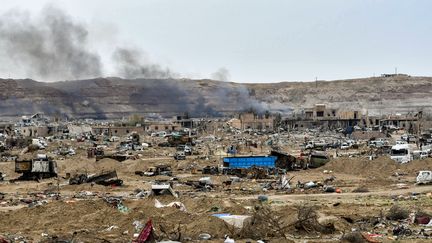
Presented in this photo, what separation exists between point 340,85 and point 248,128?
2710 inches

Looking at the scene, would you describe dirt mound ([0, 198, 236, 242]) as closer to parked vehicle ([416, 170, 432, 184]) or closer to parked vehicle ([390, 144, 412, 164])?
parked vehicle ([416, 170, 432, 184])

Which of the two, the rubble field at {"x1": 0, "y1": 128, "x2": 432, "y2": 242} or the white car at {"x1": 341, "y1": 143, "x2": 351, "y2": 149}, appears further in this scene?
the white car at {"x1": 341, "y1": 143, "x2": 351, "y2": 149}

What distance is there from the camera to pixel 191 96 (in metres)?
144

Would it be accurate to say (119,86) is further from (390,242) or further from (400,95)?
(390,242)

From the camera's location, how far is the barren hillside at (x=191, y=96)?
130875 mm

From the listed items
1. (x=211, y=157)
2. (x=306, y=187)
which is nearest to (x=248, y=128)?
(x=211, y=157)

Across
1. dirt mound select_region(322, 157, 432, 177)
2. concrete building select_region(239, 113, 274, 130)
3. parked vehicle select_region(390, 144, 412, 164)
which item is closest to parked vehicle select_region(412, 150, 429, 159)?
parked vehicle select_region(390, 144, 412, 164)

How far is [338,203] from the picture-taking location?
21672mm

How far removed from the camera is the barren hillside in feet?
429

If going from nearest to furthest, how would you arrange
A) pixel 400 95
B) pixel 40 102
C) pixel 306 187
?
pixel 306 187
pixel 40 102
pixel 400 95

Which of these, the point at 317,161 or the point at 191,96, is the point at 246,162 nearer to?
the point at 317,161

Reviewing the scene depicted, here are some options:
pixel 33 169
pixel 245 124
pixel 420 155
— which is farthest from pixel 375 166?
pixel 245 124

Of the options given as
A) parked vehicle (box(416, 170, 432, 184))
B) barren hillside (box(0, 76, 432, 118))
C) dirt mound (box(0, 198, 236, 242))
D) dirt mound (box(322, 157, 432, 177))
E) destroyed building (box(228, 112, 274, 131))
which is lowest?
destroyed building (box(228, 112, 274, 131))

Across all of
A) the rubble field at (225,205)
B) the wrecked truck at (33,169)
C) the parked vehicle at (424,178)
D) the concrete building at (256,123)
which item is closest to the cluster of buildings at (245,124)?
the concrete building at (256,123)
